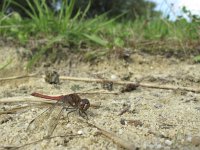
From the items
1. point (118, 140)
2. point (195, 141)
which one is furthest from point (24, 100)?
point (195, 141)

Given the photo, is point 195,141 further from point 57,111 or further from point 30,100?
point 30,100

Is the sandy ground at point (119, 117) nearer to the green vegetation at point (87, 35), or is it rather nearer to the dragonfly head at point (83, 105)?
the dragonfly head at point (83, 105)

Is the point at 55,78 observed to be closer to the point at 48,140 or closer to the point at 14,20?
the point at 48,140

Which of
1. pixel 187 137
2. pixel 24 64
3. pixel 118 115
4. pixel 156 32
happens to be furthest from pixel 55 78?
pixel 156 32

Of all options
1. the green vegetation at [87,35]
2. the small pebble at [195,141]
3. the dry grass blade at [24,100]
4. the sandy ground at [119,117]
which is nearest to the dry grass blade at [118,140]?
the sandy ground at [119,117]

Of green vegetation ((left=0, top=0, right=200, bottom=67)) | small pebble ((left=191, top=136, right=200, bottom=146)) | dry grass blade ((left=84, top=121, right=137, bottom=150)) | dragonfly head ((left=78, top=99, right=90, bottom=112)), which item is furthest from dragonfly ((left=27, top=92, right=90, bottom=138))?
green vegetation ((left=0, top=0, right=200, bottom=67))

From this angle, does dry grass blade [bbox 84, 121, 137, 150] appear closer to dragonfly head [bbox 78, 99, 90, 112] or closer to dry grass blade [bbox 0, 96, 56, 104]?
dragonfly head [bbox 78, 99, 90, 112]
